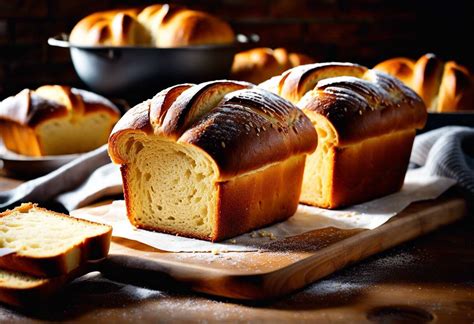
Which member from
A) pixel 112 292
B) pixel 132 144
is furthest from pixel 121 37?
pixel 112 292

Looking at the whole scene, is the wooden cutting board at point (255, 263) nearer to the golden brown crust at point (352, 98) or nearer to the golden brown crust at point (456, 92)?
the golden brown crust at point (352, 98)

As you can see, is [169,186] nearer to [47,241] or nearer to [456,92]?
[47,241]

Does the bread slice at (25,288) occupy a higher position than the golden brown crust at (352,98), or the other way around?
the golden brown crust at (352,98)

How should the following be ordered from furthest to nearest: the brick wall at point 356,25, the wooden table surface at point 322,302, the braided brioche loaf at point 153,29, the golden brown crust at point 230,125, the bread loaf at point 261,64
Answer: the brick wall at point 356,25
the bread loaf at point 261,64
the braided brioche loaf at point 153,29
the golden brown crust at point 230,125
the wooden table surface at point 322,302

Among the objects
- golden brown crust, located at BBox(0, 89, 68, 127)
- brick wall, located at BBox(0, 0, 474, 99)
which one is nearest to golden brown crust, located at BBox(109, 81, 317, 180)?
golden brown crust, located at BBox(0, 89, 68, 127)

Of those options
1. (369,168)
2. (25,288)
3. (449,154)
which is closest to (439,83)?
(449,154)

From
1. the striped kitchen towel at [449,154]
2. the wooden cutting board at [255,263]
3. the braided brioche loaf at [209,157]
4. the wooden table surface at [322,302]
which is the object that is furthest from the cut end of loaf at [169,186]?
the striped kitchen towel at [449,154]
